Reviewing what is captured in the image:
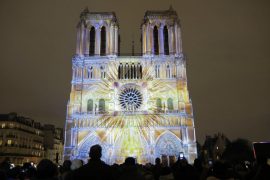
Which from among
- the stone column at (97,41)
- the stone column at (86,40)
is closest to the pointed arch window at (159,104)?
the stone column at (97,41)

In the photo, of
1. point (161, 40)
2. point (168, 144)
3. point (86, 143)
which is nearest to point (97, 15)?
point (161, 40)

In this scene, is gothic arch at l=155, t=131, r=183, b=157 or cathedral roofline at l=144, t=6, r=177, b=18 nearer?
gothic arch at l=155, t=131, r=183, b=157

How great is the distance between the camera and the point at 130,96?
41.7m

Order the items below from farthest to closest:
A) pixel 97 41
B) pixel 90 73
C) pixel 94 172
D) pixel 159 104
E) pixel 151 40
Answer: pixel 151 40
pixel 97 41
pixel 90 73
pixel 159 104
pixel 94 172

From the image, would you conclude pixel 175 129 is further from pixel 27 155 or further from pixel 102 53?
pixel 27 155

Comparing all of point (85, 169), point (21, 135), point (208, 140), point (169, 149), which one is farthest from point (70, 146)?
point (208, 140)

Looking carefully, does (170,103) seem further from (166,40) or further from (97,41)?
(97,41)

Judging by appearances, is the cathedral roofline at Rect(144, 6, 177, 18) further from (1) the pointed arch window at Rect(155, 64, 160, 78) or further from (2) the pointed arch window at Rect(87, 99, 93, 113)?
(2) the pointed arch window at Rect(87, 99, 93, 113)

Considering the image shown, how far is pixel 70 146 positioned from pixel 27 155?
93.8 ft

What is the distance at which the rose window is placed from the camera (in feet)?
136

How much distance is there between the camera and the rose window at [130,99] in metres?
41.5

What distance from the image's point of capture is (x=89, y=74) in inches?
1658

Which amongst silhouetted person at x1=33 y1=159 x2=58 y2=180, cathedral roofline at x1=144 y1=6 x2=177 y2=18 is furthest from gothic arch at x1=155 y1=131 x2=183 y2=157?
silhouetted person at x1=33 y1=159 x2=58 y2=180

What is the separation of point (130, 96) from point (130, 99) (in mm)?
425
